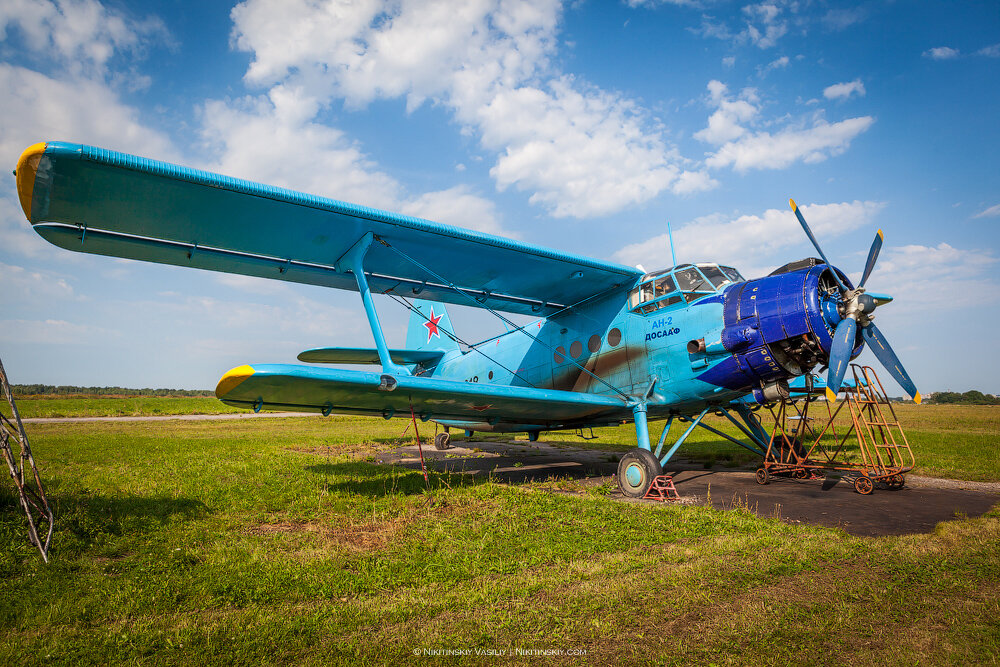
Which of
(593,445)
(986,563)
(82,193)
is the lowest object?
(593,445)

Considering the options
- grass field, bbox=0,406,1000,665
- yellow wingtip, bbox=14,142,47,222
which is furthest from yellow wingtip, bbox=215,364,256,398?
yellow wingtip, bbox=14,142,47,222

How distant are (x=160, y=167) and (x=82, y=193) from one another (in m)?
1.20

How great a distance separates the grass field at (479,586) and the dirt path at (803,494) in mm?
639

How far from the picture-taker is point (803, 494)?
8016mm

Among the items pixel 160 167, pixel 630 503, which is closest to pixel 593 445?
pixel 630 503

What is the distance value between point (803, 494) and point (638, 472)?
272 centimetres

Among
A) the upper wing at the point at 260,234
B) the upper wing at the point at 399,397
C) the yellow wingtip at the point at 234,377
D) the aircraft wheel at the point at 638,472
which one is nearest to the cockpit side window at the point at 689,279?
the upper wing at the point at 260,234

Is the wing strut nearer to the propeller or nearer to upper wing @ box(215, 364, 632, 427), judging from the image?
upper wing @ box(215, 364, 632, 427)

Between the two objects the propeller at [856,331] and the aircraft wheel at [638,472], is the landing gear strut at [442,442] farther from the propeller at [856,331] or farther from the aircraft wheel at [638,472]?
the propeller at [856,331]

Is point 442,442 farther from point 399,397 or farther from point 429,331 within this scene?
point 399,397

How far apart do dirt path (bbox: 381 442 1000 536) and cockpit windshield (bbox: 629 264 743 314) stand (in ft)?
11.1

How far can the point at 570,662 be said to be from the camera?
9.32 ft

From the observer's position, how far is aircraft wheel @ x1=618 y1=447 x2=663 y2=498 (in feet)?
25.8

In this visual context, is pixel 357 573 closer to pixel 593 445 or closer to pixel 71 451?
pixel 71 451
